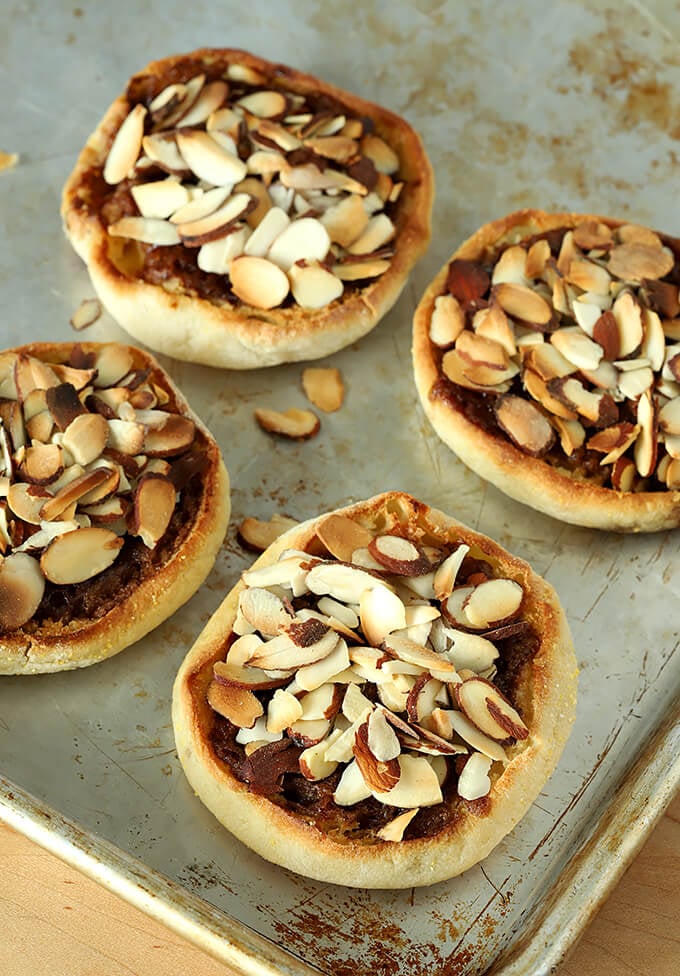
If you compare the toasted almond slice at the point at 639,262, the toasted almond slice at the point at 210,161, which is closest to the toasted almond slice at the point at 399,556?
the toasted almond slice at the point at 639,262

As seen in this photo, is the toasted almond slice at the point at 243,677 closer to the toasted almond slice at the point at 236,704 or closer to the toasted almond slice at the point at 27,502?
the toasted almond slice at the point at 236,704

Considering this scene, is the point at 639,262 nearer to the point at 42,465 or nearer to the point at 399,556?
the point at 399,556

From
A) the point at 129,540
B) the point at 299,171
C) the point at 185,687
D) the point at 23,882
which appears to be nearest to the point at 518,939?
the point at 185,687

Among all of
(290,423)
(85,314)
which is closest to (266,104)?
(85,314)

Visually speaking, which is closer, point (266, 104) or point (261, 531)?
point (261, 531)

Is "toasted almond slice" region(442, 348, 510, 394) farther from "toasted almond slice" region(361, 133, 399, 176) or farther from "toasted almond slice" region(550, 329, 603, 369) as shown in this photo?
"toasted almond slice" region(361, 133, 399, 176)

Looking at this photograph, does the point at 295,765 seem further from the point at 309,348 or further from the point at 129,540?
the point at 309,348
